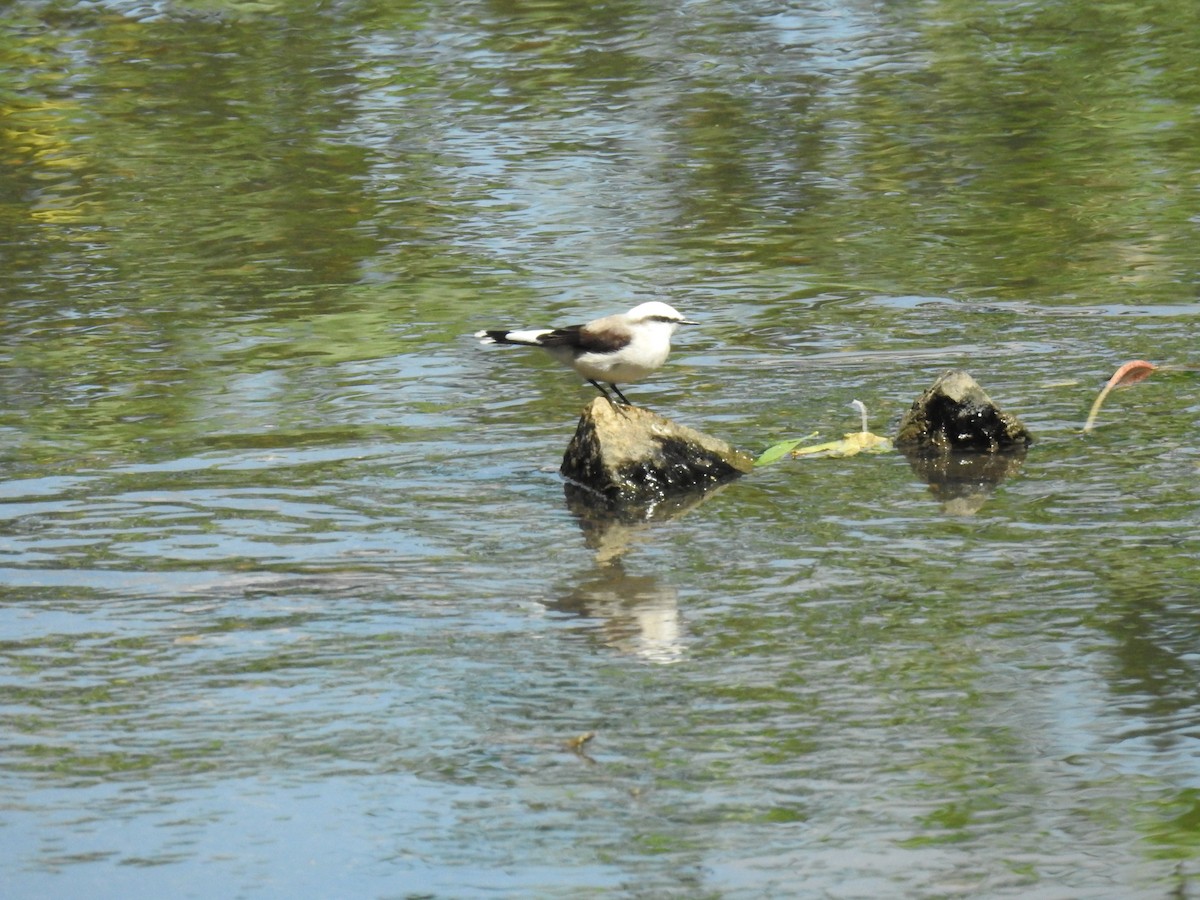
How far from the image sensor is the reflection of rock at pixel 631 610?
6328 mm

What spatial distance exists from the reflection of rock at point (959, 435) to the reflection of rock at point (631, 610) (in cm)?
174

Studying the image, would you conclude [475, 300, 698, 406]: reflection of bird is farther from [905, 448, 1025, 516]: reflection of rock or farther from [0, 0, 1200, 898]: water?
[905, 448, 1025, 516]: reflection of rock

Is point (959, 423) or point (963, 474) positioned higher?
point (959, 423)

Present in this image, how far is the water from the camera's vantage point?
5094 millimetres

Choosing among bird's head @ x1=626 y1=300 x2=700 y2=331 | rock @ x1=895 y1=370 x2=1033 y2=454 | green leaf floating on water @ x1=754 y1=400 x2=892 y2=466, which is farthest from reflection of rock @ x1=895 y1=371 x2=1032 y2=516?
bird's head @ x1=626 y1=300 x2=700 y2=331

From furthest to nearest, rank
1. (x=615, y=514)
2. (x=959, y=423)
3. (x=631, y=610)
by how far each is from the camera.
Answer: (x=959, y=423), (x=615, y=514), (x=631, y=610)

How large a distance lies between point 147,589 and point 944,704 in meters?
2.89

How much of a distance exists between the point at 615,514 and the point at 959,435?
1572 mm

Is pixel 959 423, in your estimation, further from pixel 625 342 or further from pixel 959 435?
pixel 625 342

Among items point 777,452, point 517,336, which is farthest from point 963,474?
point 517,336

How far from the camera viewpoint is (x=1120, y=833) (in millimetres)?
4895

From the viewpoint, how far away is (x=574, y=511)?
8023 mm

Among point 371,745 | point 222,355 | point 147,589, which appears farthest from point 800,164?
point 371,745

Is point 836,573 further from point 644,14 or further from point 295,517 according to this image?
point 644,14
